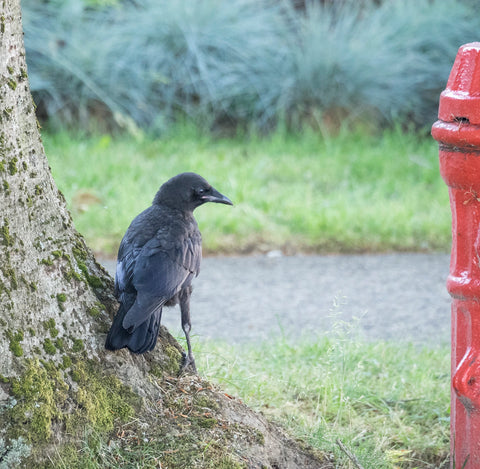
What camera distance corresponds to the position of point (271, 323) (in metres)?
4.71

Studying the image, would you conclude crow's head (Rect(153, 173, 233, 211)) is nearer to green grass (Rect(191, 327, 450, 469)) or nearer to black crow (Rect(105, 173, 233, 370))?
black crow (Rect(105, 173, 233, 370))

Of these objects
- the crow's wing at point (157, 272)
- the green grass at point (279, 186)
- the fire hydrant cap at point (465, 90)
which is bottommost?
the green grass at point (279, 186)

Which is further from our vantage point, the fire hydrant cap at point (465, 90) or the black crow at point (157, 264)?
the black crow at point (157, 264)

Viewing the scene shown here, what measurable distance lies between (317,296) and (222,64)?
3.83 meters

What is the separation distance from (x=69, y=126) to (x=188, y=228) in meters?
5.03

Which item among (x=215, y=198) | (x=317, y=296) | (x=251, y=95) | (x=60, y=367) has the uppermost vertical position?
(x=215, y=198)

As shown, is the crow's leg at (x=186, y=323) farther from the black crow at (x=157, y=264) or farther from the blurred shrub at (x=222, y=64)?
the blurred shrub at (x=222, y=64)

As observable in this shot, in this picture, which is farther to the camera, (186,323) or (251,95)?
(251,95)

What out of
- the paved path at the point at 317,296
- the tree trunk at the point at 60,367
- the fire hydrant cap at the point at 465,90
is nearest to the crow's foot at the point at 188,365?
the tree trunk at the point at 60,367

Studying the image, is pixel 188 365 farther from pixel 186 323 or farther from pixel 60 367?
pixel 60 367

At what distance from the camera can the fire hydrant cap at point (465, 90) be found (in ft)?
7.95

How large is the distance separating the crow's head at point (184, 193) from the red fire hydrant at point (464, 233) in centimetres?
108

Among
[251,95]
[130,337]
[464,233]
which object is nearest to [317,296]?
[464,233]

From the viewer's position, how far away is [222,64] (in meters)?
8.24
